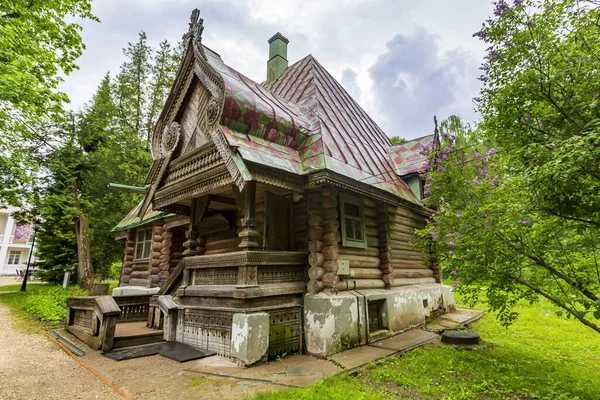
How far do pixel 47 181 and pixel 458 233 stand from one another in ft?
70.1

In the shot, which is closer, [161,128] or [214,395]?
[214,395]

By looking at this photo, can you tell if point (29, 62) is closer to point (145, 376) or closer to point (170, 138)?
point (170, 138)

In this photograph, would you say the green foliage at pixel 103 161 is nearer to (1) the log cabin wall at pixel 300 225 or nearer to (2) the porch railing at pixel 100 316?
(2) the porch railing at pixel 100 316

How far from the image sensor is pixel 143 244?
50.3 feet

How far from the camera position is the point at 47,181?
17.8m

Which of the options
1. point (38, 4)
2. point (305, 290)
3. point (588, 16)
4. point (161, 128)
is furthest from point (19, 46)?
point (588, 16)

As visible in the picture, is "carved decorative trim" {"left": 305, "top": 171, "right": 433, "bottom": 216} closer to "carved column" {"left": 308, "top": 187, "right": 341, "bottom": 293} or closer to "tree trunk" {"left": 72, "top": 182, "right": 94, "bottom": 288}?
"carved column" {"left": 308, "top": 187, "right": 341, "bottom": 293}

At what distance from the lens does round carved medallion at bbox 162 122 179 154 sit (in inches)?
320

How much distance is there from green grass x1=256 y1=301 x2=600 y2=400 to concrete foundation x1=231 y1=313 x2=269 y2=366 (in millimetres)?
1460

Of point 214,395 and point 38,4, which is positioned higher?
point 38,4

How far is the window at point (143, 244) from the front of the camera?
15.0 meters

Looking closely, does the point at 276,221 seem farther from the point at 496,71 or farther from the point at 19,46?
the point at 19,46

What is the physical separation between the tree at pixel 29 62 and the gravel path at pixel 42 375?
667 cm

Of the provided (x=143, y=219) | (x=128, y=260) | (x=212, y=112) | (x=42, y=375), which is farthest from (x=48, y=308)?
(x=212, y=112)
